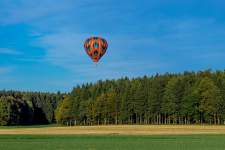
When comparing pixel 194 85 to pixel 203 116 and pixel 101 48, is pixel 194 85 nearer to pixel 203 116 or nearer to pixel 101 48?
pixel 203 116

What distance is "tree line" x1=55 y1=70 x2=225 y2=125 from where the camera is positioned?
125625 mm

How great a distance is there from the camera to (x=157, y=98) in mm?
136500

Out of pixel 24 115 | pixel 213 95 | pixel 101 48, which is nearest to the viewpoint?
pixel 101 48

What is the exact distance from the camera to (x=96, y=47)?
2867 inches

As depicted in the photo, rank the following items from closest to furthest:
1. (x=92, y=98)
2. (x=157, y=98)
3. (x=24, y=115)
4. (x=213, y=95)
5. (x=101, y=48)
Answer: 1. (x=101, y=48)
2. (x=213, y=95)
3. (x=157, y=98)
4. (x=92, y=98)
5. (x=24, y=115)

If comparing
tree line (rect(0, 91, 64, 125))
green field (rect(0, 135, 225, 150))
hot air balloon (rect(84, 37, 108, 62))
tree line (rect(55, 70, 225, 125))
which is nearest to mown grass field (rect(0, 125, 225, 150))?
green field (rect(0, 135, 225, 150))

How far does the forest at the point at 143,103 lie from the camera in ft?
413

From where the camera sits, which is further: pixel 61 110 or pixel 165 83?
pixel 61 110

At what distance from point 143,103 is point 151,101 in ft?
10.5

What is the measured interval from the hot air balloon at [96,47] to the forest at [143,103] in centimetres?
5463

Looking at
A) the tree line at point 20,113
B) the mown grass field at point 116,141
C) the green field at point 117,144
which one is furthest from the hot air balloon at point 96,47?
the tree line at point 20,113

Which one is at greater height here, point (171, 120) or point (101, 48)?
point (101, 48)

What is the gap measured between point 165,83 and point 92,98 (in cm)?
2658

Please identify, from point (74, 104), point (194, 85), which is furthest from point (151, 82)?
point (74, 104)
